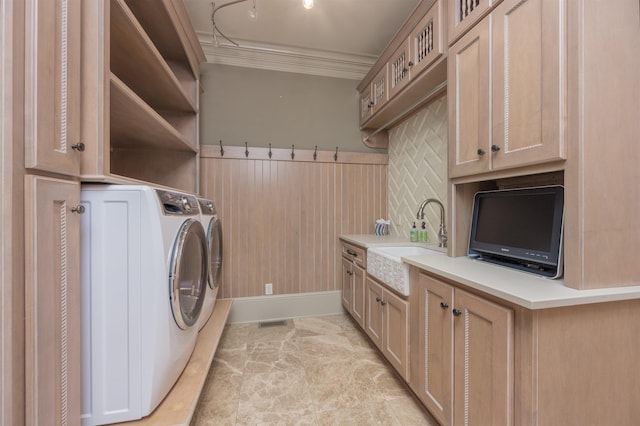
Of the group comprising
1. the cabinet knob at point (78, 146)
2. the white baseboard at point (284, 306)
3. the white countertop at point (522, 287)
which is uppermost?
the cabinet knob at point (78, 146)

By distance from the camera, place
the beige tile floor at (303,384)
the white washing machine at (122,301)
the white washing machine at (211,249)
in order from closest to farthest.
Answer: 1. the white washing machine at (122,301)
2. the beige tile floor at (303,384)
3. the white washing machine at (211,249)

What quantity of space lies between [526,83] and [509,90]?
81mm

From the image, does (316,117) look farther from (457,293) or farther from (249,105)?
(457,293)

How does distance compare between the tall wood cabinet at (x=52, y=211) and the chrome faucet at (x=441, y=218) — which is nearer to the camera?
the tall wood cabinet at (x=52, y=211)

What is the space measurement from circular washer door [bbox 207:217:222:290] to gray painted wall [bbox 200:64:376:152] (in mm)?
1087

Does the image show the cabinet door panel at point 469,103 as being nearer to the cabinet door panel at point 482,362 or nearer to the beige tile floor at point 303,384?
the cabinet door panel at point 482,362

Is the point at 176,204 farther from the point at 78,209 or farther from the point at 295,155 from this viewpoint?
the point at 295,155

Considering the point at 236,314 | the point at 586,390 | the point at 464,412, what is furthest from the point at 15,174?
the point at 236,314

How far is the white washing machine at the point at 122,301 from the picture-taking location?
1042 mm

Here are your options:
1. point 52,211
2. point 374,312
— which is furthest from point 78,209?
point 374,312

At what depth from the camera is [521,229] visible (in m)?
1.32

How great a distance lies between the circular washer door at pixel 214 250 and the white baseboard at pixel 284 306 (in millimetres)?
630

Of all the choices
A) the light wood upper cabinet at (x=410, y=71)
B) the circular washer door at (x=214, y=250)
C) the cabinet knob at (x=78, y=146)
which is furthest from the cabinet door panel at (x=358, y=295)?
the cabinet knob at (x=78, y=146)

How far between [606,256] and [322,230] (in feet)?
7.40
